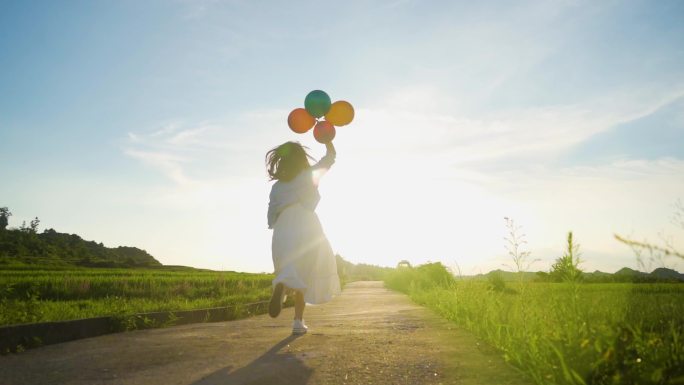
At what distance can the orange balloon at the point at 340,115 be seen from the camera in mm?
6375

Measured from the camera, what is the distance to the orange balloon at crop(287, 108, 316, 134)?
627cm

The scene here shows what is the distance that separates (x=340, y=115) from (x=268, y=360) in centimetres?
368

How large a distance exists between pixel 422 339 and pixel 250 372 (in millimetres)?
1960

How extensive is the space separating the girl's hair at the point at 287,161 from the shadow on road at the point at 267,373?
8.11ft

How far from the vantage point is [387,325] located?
5762 millimetres

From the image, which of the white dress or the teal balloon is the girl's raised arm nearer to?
the white dress

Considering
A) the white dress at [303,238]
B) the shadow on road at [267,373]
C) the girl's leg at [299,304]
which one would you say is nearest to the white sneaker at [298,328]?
the girl's leg at [299,304]

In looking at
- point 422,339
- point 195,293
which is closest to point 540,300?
point 422,339

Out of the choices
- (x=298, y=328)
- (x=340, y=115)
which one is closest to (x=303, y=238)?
(x=298, y=328)

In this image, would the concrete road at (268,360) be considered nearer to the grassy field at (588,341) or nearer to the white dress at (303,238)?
the grassy field at (588,341)

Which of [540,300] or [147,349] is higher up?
[540,300]

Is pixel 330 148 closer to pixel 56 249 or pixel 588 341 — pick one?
pixel 588 341

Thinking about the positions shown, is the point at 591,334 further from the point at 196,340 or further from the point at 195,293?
the point at 195,293

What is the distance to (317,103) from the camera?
20.6ft
